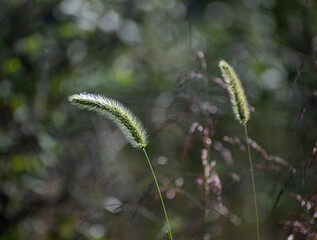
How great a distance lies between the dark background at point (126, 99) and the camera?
11.5 ft

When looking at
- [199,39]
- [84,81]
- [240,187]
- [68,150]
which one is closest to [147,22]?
[199,39]

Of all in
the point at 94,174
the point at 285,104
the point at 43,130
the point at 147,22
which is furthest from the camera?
the point at 147,22

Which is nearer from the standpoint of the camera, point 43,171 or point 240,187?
point 43,171

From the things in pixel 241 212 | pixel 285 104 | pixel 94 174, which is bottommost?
pixel 241 212

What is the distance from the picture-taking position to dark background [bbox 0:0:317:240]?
3.52 metres

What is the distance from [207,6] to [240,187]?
77.9 inches

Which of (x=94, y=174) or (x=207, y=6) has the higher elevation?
(x=207, y=6)

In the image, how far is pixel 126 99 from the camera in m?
4.37

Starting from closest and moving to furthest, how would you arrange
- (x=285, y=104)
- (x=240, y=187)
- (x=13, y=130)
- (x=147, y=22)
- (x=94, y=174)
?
(x=13, y=130) → (x=94, y=174) → (x=285, y=104) → (x=147, y=22) → (x=240, y=187)

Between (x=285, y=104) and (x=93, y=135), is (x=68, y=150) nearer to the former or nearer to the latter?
(x=93, y=135)

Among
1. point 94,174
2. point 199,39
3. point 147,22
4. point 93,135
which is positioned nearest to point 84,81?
point 93,135

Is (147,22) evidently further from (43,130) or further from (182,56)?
(43,130)

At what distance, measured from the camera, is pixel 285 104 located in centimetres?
422

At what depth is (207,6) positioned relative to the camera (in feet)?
16.3
